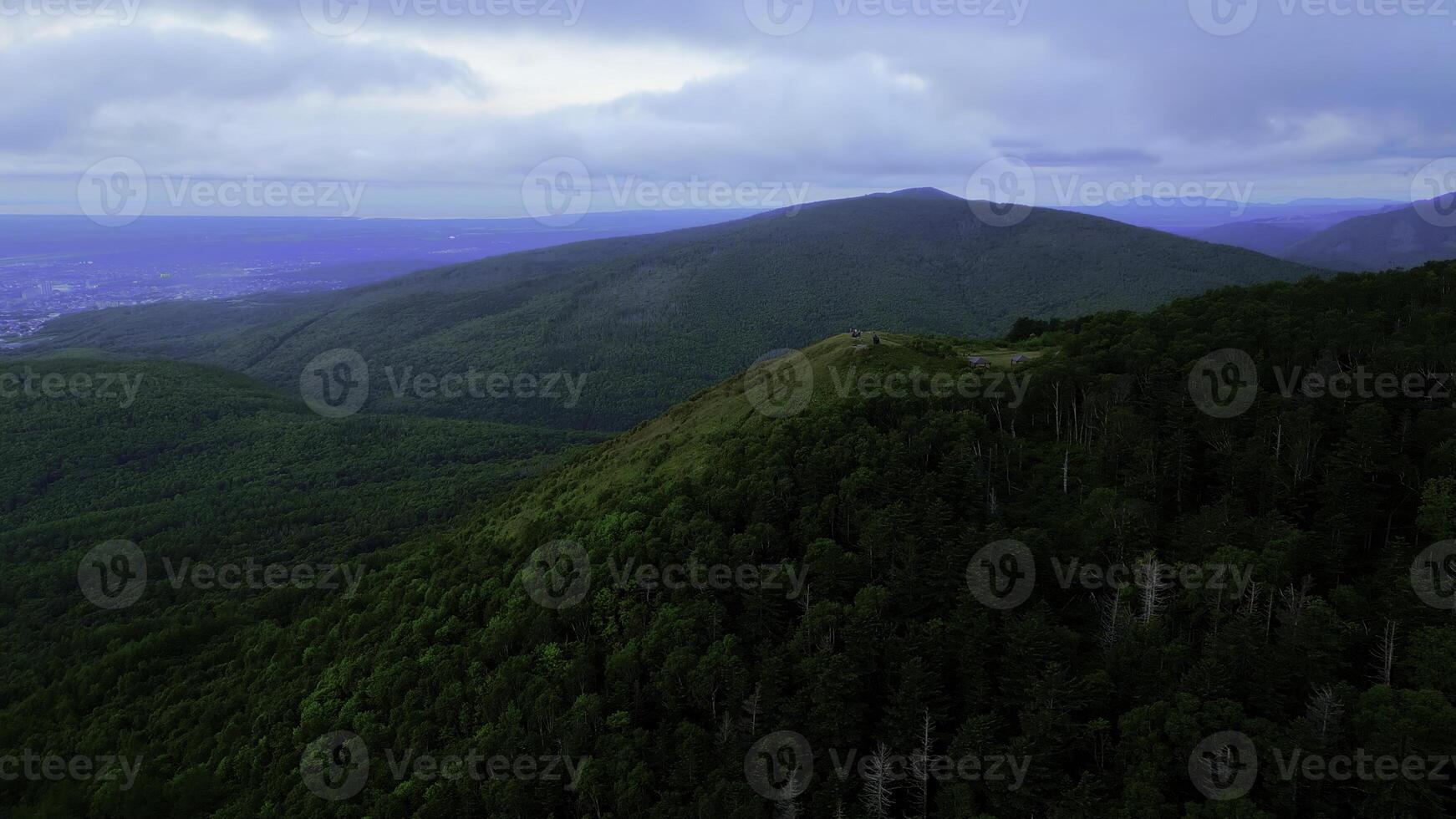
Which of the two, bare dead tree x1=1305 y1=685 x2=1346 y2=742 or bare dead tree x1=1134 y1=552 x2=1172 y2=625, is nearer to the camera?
bare dead tree x1=1305 y1=685 x2=1346 y2=742

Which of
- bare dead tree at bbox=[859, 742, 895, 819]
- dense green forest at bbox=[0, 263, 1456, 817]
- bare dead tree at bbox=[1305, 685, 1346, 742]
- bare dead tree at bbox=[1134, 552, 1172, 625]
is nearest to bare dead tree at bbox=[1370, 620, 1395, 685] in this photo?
dense green forest at bbox=[0, 263, 1456, 817]

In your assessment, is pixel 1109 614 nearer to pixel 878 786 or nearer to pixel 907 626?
pixel 907 626

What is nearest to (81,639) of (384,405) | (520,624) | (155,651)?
(155,651)

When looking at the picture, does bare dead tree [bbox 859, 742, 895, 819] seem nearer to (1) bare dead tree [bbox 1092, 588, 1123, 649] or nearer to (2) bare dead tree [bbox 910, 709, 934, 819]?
(2) bare dead tree [bbox 910, 709, 934, 819]

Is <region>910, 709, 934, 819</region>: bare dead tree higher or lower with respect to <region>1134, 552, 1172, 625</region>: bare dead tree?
lower

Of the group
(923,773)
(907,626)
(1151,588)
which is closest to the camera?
(923,773)

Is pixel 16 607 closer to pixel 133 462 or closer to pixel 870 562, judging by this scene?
pixel 133 462

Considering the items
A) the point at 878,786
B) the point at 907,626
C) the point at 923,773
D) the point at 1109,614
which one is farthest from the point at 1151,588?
the point at 878,786

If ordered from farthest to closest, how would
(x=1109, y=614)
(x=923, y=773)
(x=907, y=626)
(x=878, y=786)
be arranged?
(x=907, y=626), (x=1109, y=614), (x=923, y=773), (x=878, y=786)

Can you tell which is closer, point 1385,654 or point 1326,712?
point 1326,712
